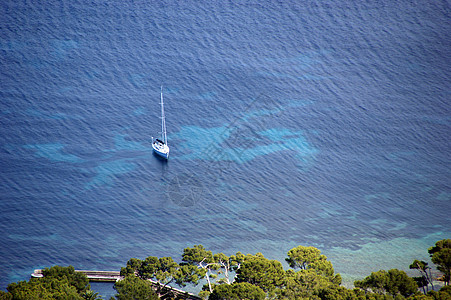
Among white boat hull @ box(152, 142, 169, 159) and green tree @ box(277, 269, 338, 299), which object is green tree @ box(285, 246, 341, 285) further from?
white boat hull @ box(152, 142, 169, 159)

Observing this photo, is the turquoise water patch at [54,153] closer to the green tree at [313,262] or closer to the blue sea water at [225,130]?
the blue sea water at [225,130]

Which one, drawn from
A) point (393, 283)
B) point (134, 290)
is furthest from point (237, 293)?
point (393, 283)

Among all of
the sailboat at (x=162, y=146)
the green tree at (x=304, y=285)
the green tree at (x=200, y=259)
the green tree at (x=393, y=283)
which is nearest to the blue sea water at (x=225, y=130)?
the sailboat at (x=162, y=146)

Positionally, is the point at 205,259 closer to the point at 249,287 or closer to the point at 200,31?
the point at 249,287

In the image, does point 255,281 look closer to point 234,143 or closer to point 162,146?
point 162,146

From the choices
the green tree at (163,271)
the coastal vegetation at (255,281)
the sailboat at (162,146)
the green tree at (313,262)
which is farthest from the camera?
the sailboat at (162,146)

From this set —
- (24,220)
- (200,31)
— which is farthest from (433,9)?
(24,220)
